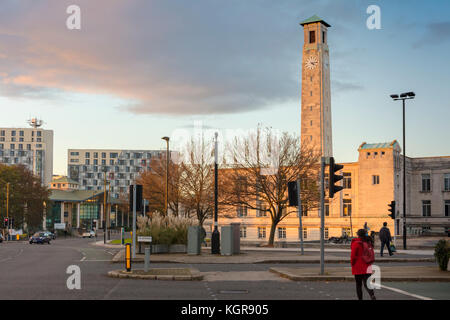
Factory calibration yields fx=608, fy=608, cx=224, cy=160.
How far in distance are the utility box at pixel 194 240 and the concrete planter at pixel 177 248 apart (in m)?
1.12

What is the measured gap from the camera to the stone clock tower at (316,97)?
292ft

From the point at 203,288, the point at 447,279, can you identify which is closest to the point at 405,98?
the point at 447,279

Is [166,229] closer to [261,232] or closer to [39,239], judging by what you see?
[39,239]

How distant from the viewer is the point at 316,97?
89.2 metres

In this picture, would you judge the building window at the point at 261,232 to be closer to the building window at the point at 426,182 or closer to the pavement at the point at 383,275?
the building window at the point at 426,182

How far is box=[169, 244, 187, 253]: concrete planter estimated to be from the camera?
33.6 m

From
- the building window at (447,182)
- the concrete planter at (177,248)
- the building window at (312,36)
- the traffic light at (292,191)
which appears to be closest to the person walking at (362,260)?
the traffic light at (292,191)

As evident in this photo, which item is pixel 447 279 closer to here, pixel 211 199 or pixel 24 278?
pixel 24 278

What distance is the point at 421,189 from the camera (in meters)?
90.9

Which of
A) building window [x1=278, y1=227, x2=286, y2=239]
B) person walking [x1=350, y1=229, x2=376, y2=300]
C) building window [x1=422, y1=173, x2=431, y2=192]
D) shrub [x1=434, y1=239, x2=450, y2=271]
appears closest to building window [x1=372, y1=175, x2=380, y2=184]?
building window [x1=422, y1=173, x2=431, y2=192]

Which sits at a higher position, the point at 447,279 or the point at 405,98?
the point at 405,98

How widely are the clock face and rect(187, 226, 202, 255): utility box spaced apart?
6230 cm
